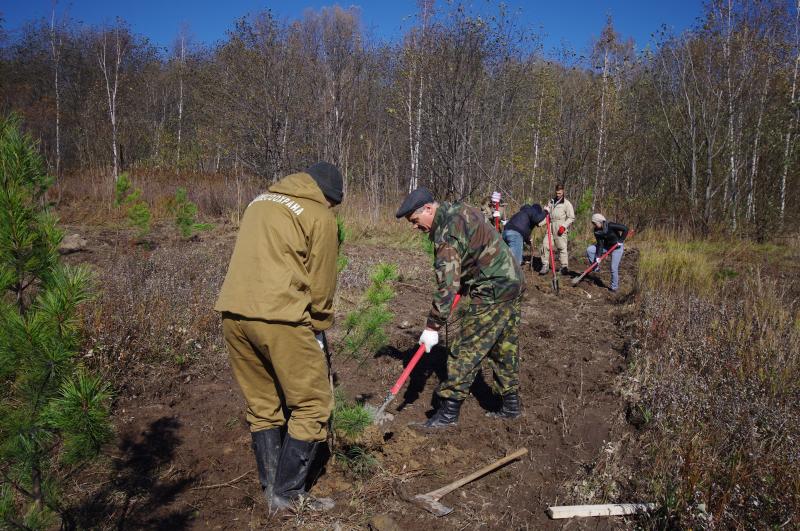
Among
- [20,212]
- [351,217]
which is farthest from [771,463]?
[351,217]

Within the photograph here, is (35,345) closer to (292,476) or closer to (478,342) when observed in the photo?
(292,476)

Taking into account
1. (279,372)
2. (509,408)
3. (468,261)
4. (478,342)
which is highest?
(468,261)

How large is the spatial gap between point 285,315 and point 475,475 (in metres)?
1.72

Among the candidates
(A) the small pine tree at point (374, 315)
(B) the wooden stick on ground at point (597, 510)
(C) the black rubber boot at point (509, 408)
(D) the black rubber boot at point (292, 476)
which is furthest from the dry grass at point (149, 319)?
(B) the wooden stick on ground at point (597, 510)

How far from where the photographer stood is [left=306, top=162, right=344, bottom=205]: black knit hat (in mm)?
2918

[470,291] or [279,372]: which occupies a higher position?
[470,291]

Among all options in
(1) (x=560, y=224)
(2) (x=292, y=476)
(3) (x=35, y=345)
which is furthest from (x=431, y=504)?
(1) (x=560, y=224)

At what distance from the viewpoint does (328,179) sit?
2922 millimetres

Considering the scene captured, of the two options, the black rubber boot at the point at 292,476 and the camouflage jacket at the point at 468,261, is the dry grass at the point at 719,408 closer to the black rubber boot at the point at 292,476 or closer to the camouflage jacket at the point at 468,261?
the camouflage jacket at the point at 468,261

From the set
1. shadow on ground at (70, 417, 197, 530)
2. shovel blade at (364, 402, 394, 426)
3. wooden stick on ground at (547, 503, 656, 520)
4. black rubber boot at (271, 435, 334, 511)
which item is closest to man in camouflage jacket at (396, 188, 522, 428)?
shovel blade at (364, 402, 394, 426)

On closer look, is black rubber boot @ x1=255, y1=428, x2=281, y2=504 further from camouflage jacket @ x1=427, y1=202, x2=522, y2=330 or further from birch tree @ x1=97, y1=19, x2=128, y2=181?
birch tree @ x1=97, y1=19, x2=128, y2=181

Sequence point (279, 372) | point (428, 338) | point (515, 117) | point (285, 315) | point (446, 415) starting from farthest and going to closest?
Answer: point (515, 117) → point (446, 415) → point (428, 338) → point (279, 372) → point (285, 315)

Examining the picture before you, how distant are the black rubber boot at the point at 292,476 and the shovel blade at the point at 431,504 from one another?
0.57 metres

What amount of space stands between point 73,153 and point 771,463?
77.2 feet
